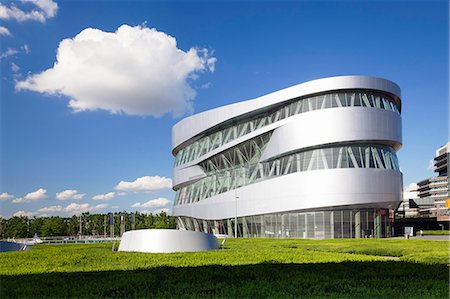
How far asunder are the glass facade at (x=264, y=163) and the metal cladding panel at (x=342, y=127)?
1077 mm

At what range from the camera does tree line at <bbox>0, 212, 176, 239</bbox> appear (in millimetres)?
86312

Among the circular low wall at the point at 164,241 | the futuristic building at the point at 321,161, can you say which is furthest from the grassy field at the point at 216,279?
the futuristic building at the point at 321,161

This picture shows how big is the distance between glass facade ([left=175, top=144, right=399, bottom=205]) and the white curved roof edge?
4176 mm

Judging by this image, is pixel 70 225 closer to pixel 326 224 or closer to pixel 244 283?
pixel 326 224

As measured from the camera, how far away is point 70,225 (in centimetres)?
10225

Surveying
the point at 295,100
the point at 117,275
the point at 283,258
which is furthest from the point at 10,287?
the point at 295,100

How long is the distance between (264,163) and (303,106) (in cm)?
854

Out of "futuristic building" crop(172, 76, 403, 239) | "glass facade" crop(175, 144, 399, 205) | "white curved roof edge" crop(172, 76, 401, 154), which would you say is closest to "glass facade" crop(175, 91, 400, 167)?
"futuristic building" crop(172, 76, 403, 239)

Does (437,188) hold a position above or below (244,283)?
above

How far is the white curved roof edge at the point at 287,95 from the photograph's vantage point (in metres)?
46.9

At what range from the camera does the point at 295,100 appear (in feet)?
162

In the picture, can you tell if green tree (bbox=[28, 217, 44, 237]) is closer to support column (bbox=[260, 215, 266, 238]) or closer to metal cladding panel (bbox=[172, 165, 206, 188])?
metal cladding panel (bbox=[172, 165, 206, 188])

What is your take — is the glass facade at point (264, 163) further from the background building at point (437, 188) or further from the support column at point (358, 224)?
the background building at point (437, 188)

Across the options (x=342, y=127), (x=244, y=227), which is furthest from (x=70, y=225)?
(x=342, y=127)
